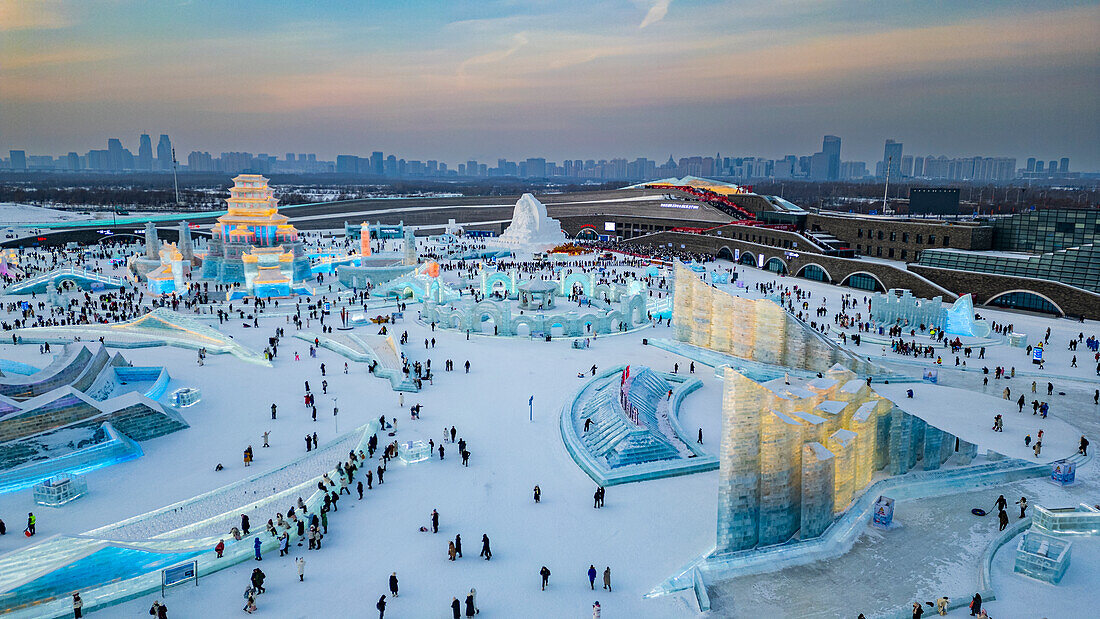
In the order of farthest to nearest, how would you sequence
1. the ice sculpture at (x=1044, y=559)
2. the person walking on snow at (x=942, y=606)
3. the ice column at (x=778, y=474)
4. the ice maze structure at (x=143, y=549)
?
the ice column at (x=778, y=474) → the ice sculpture at (x=1044, y=559) → the person walking on snow at (x=942, y=606) → the ice maze structure at (x=143, y=549)

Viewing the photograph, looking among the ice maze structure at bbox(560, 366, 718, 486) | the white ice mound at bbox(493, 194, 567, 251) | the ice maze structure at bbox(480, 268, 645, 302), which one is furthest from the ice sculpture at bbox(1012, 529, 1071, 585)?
the white ice mound at bbox(493, 194, 567, 251)

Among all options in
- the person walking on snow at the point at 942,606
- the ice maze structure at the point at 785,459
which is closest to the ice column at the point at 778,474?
the ice maze structure at the point at 785,459

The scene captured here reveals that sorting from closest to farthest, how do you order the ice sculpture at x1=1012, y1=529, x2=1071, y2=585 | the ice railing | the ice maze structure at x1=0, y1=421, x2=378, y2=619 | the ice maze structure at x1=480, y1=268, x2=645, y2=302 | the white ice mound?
the ice maze structure at x1=0, y1=421, x2=378, y2=619, the ice sculpture at x1=1012, y1=529, x2=1071, y2=585, the ice railing, the ice maze structure at x1=480, y1=268, x2=645, y2=302, the white ice mound

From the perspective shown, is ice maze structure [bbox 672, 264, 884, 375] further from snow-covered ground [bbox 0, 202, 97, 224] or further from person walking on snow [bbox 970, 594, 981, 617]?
snow-covered ground [bbox 0, 202, 97, 224]

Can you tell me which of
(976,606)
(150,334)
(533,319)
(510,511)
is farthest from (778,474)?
(150,334)

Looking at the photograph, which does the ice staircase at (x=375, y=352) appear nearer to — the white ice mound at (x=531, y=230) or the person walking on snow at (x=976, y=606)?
the person walking on snow at (x=976, y=606)

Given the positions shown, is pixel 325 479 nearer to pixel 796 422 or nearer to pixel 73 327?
pixel 796 422
